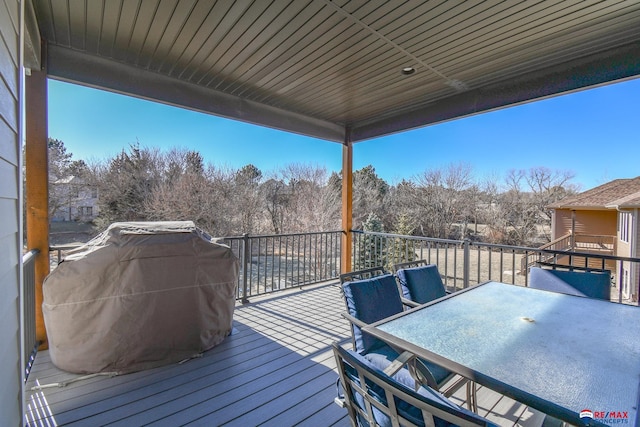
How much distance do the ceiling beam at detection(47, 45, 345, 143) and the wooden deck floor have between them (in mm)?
2566

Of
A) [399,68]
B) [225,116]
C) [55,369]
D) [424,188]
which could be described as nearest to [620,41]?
[399,68]

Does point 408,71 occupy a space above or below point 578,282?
above

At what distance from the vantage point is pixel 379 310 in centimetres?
191

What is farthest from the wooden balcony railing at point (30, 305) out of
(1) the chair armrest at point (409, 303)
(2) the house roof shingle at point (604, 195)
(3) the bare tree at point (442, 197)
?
(3) the bare tree at point (442, 197)

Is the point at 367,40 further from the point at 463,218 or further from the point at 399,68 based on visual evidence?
the point at 463,218

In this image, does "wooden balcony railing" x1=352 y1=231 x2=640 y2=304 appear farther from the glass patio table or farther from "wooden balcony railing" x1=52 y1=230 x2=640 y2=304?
the glass patio table

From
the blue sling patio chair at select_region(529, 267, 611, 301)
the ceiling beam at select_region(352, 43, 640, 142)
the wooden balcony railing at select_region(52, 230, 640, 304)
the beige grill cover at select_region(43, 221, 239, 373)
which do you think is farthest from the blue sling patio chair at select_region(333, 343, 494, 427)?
the ceiling beam at select_region(352, 43, 640, 142)

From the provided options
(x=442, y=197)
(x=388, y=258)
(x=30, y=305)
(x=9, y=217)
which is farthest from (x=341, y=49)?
(x=442, y=197)

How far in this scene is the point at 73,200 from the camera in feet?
27.7

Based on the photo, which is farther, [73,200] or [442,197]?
[442,197]

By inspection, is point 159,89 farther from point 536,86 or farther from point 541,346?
point 536,86

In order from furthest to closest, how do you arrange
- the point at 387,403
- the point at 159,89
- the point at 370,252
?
the point at 370,252 → the point at 159,89 → the point at 387,403

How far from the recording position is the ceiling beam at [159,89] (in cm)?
259

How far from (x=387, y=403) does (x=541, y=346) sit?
919mm
